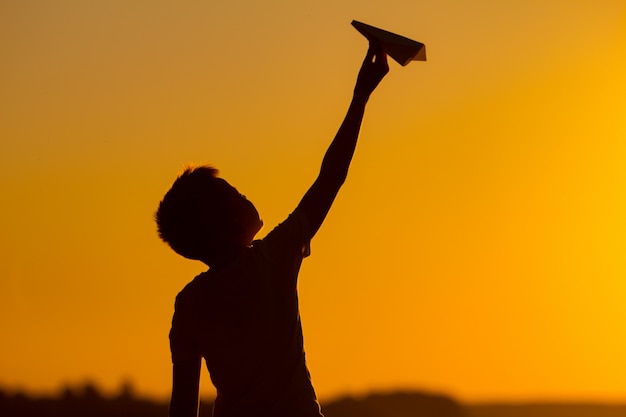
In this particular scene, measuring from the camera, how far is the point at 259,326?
3.22 meters

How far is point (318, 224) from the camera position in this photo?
129 inches

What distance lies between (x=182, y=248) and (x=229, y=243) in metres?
0.16

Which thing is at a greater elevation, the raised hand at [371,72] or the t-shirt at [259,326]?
the raised hand at [371,72]

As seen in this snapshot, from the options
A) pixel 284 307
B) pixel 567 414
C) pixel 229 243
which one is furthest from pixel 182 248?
pixel 567 414

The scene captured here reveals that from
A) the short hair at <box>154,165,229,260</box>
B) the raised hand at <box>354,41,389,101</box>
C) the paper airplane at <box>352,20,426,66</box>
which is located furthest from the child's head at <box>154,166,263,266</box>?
the paper airplane at <box>352,20,426,66</box>

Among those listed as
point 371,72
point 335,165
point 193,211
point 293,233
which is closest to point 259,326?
point 293,233

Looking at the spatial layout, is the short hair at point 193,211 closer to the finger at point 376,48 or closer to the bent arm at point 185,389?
the bent arm at point 185,389

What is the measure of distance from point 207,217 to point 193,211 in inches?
1.9

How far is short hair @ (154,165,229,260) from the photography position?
3.29 meters

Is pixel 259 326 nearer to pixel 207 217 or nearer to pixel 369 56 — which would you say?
pixel 207 217

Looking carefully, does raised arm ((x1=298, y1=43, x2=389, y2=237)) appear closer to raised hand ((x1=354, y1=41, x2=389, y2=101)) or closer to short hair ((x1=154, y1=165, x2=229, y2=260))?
raised hand ((x1=354, y1=41, x2=389, y2=101))

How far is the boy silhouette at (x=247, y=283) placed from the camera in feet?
10.5

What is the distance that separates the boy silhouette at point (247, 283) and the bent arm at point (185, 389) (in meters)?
0.02

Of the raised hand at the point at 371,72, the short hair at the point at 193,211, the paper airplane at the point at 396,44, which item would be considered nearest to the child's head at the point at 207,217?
the short hair at the point at 193,211
